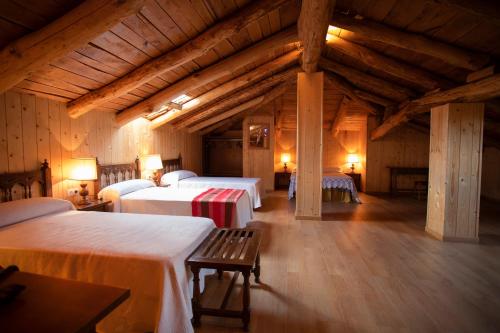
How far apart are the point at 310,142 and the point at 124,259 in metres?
3.51

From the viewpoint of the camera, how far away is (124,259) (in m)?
1.57

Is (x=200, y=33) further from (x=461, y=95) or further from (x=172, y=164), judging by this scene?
(x=172, y=164)

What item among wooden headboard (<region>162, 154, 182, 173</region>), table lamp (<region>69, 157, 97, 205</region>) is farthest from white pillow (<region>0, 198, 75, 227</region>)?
wooden headboard (<region>162, 154, 182, 173</region>)

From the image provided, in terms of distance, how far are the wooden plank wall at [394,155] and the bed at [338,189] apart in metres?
1.73

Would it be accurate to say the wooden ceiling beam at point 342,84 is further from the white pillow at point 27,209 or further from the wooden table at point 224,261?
→ the white pillow at point 27,209

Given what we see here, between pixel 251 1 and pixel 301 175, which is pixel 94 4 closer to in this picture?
pixel 251 1

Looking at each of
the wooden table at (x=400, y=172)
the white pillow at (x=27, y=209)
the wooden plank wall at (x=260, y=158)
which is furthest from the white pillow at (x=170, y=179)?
the wooden table at (x=400, y=172)

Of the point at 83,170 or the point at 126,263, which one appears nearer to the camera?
the point at 126,263

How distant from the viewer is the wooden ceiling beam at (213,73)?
3.32 m

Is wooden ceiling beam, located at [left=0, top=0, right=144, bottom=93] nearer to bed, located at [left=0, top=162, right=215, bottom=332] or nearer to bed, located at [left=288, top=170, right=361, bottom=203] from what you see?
bed, located at [left=0, top=162, right=215, bottom=332]

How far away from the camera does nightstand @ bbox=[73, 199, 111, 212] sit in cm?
289

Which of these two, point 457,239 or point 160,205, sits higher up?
point 160,205

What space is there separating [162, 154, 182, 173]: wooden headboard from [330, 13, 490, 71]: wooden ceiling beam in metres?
4.16

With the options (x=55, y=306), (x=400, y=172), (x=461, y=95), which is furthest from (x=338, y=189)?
(x=55, y=306)
